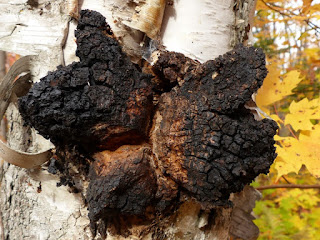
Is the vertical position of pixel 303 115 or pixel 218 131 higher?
pixel 218 131

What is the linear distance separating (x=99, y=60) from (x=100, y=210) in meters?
0.42

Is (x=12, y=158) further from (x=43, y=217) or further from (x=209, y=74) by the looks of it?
(x=209, y=74)

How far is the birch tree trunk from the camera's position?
815 mm

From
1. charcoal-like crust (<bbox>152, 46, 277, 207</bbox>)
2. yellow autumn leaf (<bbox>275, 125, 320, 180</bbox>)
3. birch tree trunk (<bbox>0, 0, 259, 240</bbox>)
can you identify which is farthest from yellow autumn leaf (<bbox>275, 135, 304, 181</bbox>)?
charcoal-like crust (<bbox>152, 46, 277, 207</bbox>)

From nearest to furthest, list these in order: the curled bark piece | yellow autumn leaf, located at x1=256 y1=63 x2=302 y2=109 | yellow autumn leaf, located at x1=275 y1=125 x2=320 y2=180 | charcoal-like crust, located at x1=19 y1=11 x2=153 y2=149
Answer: charcoal-like crust, located at x1=19 y1=11 x2=153 y2=149 → the curled bark piece → yellow autumn leaf, located at x1=275 y1=125 x2=320 y2=180 → yellow autumn leaf, located at x1=256 y1=63 x2=302 y2=109

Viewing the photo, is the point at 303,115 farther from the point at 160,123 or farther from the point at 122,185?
the point at 122,185

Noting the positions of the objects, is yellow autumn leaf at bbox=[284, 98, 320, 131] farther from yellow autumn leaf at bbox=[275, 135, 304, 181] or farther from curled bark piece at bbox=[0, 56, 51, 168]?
curled bark piece at bbox=[0, 56, 51, 168]

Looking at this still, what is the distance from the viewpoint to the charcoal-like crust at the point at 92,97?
670mm

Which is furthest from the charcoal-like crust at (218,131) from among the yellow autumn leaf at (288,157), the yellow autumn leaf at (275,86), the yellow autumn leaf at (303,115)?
the yellow autumn leaf at (275,86)

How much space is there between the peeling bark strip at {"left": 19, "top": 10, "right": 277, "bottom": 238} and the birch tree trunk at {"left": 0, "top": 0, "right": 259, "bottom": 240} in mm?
106

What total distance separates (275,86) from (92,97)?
1298mm

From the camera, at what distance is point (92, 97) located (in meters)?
0.68

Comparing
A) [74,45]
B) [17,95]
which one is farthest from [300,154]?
[17,95]

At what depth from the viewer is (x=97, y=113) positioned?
69 cm
